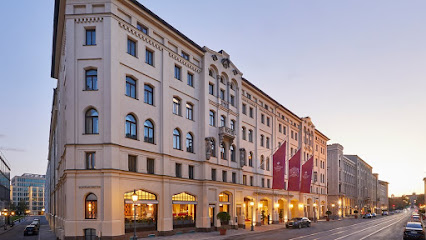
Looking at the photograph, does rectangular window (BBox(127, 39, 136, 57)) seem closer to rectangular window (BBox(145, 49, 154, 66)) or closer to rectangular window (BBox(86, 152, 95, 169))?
rectangular window (BBox(145, 49, 154, 66))

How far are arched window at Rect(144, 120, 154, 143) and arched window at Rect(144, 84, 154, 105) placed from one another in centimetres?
209

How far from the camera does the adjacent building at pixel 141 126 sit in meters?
32.6

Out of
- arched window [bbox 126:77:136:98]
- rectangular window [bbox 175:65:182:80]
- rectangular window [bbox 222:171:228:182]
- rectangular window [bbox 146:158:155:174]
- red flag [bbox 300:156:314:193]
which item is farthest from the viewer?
red flag [bbox 300:156:314:193]

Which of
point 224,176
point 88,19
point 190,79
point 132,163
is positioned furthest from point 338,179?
point 88,19

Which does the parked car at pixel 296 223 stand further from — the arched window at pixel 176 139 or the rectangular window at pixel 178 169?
the arched window at pixel 176 139

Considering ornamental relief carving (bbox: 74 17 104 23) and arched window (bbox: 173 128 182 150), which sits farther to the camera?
arched window (bbox: 173 128 182 150)

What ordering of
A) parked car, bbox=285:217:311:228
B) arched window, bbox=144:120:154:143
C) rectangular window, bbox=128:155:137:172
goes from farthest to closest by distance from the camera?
parked car, bbox=285:217:311:228, arched window, bbox=144:120:154:143, rectangular window, bbox=128:155:137:172

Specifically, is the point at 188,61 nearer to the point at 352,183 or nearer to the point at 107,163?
the point at 107,163

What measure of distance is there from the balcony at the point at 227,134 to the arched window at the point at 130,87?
16.0 metres

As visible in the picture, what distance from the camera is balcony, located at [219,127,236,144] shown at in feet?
163

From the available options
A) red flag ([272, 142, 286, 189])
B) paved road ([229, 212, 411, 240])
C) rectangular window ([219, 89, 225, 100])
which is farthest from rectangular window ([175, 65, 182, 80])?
paved road ([229, 212, 411, 240])

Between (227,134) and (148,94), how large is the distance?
49.5ft

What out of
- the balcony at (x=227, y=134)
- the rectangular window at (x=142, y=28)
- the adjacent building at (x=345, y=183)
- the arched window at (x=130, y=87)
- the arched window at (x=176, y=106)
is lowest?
the adjacent building at (x=345, y=183)

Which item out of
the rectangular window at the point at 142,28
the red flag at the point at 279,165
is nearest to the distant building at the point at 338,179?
the red flag at the point at 279,165
